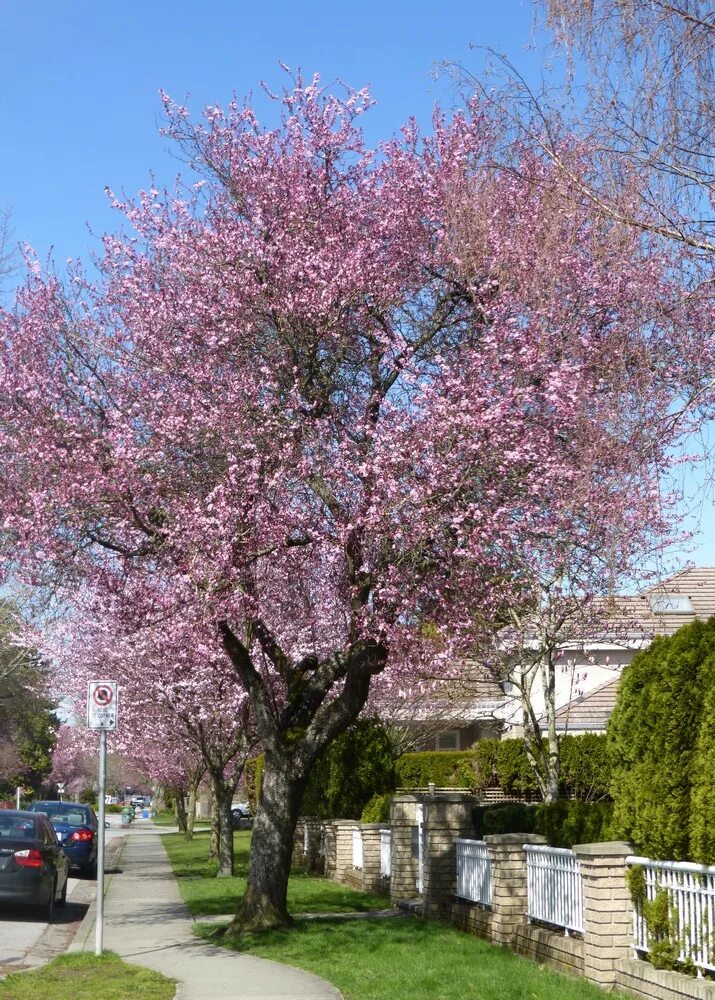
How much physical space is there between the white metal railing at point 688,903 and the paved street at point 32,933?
667cm

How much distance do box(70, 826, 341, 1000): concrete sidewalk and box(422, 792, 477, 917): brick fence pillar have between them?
2.94 metres

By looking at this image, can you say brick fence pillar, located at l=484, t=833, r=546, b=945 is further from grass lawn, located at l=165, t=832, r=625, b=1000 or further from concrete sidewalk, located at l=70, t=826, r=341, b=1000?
concrete sidewalk, located at l=70, t=826, r=341, b=1000

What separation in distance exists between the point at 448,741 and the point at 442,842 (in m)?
36.0

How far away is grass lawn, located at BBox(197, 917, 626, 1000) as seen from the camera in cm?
1011

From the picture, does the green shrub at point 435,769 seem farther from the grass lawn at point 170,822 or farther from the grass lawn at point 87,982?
the grass lawn at point 170,822

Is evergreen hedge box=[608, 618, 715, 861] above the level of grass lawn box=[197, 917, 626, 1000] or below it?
above

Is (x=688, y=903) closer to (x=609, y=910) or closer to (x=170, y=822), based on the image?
(x=609, y=910)

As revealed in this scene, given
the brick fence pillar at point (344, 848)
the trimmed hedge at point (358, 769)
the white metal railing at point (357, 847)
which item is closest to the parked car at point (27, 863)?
the white metal railing at point (357, 847)

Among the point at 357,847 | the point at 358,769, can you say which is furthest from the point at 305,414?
the point at 358,769

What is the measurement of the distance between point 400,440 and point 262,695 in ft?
13.0

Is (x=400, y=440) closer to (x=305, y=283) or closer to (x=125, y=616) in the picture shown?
(x=305, y=283)

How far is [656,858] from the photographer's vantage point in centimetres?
955

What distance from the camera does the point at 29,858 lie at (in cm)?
1748

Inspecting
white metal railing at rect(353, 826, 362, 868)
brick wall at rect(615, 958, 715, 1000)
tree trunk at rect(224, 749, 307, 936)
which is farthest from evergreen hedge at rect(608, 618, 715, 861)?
white metal railing at rect(353, 826, 362, 868)
